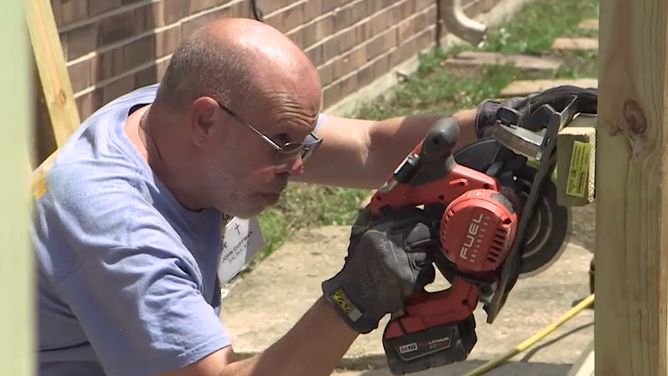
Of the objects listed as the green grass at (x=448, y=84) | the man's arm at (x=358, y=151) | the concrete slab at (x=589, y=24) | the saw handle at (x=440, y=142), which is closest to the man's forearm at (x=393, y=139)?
the man's arm at (x=358, y=151)

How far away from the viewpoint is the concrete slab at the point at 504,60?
707 cm

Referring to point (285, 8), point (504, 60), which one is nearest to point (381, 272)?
point (285, 8)

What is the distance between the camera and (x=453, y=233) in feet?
5.89

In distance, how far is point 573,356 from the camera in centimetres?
342

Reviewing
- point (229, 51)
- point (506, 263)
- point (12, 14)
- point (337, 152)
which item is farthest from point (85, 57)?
point (12, 14)

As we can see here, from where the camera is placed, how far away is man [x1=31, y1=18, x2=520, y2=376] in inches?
72.9

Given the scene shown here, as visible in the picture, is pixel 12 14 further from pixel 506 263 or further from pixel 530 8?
pixel 530 8

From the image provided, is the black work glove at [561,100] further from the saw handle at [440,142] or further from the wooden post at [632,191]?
the wooden post at [632,191]

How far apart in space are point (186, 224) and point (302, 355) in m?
0.40

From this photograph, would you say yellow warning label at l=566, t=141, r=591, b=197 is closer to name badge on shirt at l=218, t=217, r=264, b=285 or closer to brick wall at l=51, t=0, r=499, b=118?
name badge on shirt at l=218, t=217, r=264, b=285

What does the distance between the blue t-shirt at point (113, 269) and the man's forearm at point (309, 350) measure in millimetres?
87

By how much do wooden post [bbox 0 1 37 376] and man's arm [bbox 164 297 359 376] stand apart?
1227 millimetres

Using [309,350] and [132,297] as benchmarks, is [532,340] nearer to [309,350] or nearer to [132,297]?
[309,350]

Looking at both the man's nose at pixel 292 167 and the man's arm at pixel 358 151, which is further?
the man's arm at pixel 358 151
